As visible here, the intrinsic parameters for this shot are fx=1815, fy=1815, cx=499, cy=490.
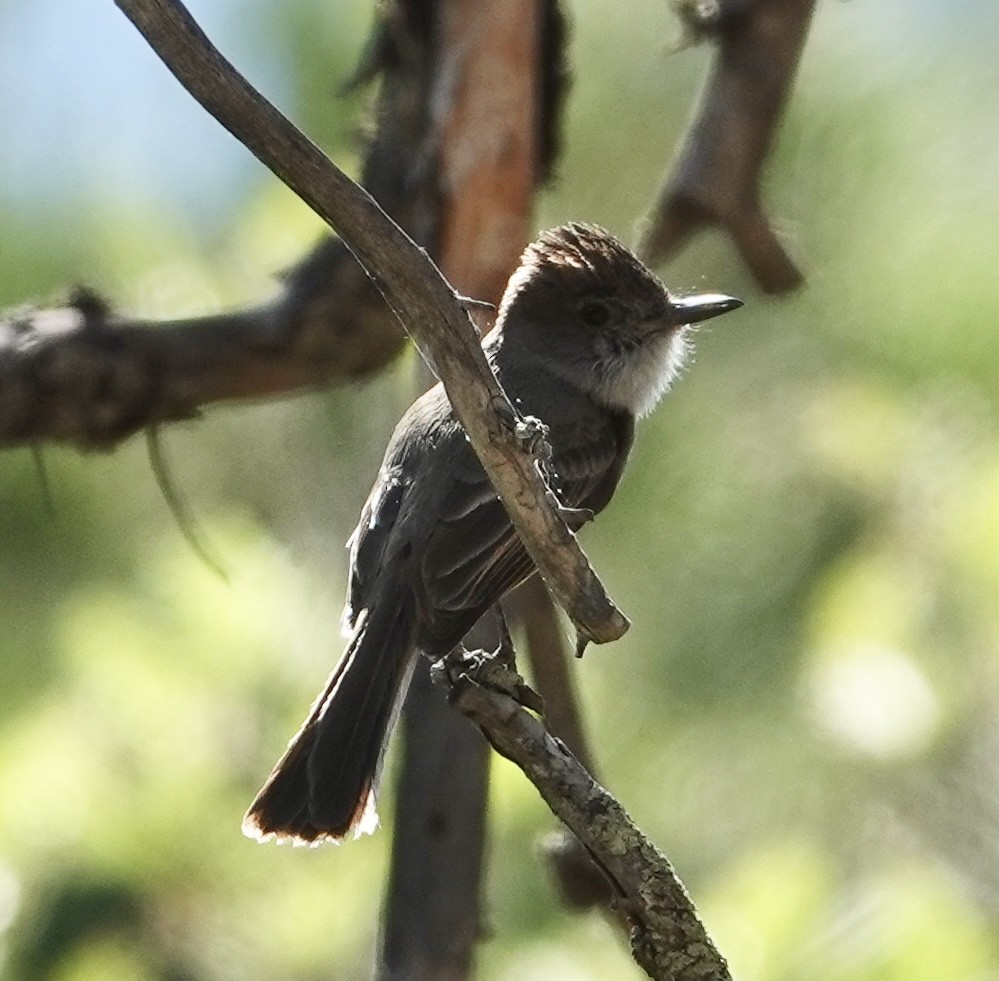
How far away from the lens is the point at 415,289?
7.33ft

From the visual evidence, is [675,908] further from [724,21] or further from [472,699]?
[724,21]

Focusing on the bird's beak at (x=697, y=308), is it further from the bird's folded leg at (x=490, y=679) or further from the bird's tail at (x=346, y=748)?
the bird's folded leg at (x=490, y=679)

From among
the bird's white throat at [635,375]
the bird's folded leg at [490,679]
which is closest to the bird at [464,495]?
the bird's white throat at [635,375]

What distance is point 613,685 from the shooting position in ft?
15.5

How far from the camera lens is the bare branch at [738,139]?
445 cm

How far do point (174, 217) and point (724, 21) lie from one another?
1.69 m

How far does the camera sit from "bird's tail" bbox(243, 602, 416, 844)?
3236mm

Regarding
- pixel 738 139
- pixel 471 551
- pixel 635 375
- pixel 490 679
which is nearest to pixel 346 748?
pixel 471 551

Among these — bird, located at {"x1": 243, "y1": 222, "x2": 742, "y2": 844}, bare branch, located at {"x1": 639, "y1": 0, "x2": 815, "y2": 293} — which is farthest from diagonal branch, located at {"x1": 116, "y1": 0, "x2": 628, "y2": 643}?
bare branch, located at {"x1": 639, "y1": 0, "x2": 815, "y2": 293}

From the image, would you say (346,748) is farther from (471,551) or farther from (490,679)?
(490,679)

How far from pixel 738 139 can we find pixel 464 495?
5.13 ft

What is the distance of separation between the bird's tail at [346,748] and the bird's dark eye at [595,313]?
3.30 ft

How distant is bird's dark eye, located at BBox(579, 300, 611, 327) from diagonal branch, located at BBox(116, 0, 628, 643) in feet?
5.78

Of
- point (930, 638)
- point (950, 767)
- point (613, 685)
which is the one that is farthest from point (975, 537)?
point (613, 685)
